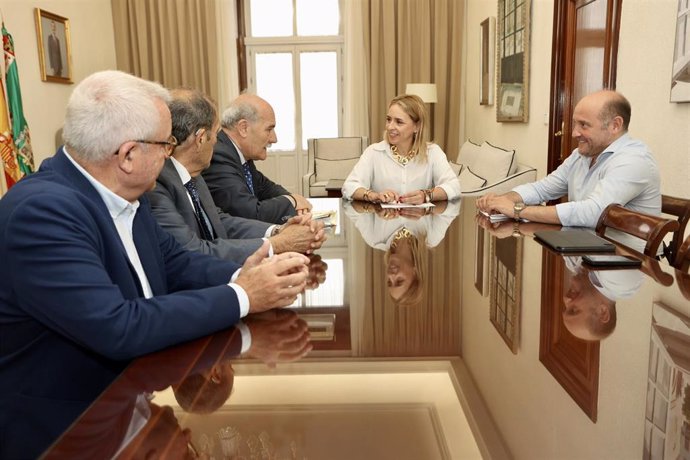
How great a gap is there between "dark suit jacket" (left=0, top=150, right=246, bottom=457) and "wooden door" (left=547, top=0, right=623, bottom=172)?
3764mm

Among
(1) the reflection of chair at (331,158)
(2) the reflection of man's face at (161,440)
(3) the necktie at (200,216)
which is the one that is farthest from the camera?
(1) the reflection of chair at (331,158)

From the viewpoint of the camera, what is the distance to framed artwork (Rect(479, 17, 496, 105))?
6910mm

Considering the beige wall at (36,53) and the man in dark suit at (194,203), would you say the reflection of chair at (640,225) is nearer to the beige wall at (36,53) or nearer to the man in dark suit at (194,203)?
the man in dark suit at (194,203)

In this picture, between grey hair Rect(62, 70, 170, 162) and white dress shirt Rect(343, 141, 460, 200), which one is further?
white dress shirt Rect(343, 141, 460, 200)

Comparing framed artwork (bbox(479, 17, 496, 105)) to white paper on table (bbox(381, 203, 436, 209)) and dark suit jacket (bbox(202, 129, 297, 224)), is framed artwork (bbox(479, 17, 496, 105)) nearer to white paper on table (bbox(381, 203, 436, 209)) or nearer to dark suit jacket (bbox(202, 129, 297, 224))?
white paper on table (bbox(381, 203, 436, 209))

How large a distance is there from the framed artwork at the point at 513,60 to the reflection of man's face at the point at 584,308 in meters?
4.64

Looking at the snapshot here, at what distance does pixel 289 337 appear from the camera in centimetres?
124

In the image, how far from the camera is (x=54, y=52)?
6.93 m

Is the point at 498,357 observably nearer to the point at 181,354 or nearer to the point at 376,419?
the point at 376,419

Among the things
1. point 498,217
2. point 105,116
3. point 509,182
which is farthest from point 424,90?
point 105,116

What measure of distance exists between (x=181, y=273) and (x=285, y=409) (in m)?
0.83

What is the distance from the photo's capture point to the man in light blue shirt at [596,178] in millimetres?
2570

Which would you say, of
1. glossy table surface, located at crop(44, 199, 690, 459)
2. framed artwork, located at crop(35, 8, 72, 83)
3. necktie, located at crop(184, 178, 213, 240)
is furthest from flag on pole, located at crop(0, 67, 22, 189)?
glossy table surface, located at crop(44, 199, 690, 459)

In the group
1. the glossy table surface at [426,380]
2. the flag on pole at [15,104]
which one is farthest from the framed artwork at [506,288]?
the flag on pole at [15,104]
